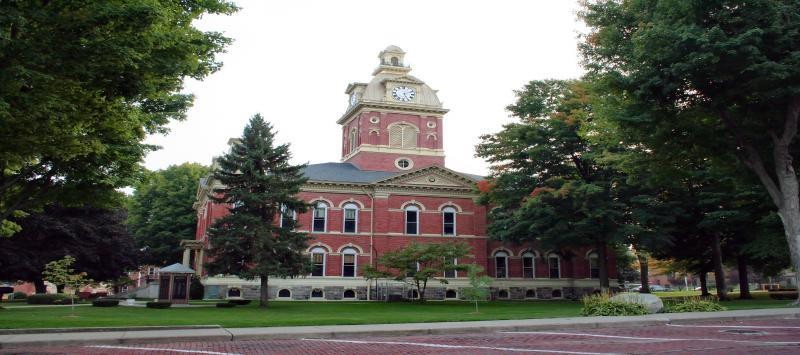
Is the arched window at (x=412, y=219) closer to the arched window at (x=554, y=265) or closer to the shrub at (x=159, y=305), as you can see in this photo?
the arched window at (x=554, y=265)

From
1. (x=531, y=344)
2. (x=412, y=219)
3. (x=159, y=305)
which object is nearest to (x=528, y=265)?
(x=412, y=219)

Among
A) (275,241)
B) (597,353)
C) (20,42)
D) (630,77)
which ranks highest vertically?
(630,77)

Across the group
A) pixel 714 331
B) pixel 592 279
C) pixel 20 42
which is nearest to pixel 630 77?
pixel 714 331

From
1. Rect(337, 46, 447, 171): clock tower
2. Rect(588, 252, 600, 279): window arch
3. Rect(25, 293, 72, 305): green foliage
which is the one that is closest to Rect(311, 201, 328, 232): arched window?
Rect(337, 46, 447, 171): clock tower

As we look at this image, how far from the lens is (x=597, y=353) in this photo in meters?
11.1

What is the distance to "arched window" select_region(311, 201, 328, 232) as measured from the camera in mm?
44375

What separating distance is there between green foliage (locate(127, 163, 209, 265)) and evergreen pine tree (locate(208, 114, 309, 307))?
1002 inches

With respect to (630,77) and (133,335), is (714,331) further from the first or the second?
(133,335)

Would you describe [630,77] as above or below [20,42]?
above

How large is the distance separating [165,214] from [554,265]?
→ 36.3m

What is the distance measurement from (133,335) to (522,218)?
27300 mm

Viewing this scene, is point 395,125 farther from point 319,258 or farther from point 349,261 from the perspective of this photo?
point 319,258

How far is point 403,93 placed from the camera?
53.5m

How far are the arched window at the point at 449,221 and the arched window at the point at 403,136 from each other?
26.1 ft
